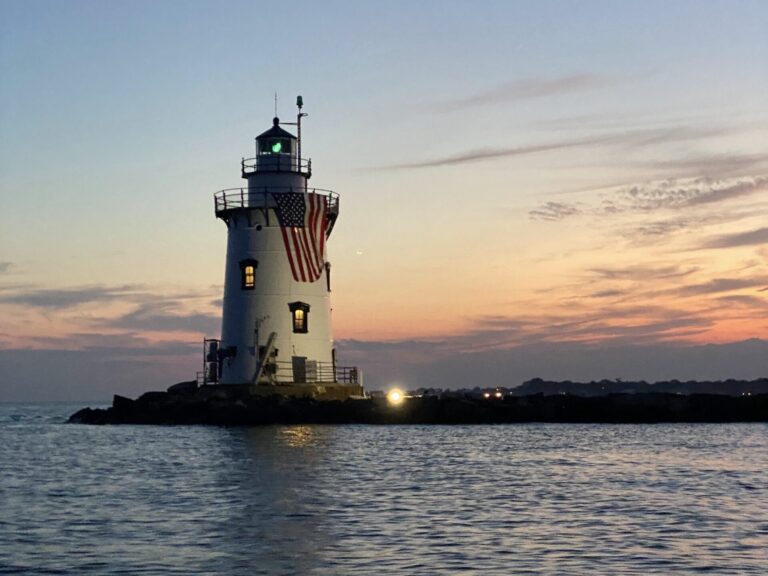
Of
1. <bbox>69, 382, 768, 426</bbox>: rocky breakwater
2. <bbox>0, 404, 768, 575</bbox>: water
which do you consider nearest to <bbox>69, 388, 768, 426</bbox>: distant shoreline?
<bbox>69, 382, 768, 426</bbox>: rocky breakwater

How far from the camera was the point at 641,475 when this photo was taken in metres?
35.0

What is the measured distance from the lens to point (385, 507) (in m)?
27.6

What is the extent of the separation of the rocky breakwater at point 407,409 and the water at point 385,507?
7.28m

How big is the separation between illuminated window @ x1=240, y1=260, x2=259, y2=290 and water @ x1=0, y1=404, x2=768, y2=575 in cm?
1083

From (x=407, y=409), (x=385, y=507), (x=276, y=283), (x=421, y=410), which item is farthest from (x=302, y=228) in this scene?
(x=385, y=507)

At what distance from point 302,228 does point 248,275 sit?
3688 millimetres

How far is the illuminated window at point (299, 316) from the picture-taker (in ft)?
190

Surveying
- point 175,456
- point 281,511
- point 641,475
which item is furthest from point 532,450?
point 281,511

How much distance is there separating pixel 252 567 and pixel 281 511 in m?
7.34

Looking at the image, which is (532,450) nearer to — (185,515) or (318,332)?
(318,332)

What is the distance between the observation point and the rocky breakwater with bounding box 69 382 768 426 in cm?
5691

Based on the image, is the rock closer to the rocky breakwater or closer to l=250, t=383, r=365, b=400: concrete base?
the rocky breakwater

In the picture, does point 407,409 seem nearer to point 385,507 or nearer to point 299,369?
point 299,369

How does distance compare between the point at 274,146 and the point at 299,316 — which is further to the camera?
the point at 274,146
